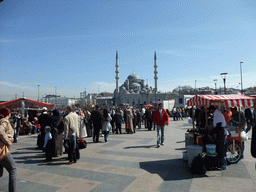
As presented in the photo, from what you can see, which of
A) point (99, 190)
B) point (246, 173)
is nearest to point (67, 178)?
point (99, 190)

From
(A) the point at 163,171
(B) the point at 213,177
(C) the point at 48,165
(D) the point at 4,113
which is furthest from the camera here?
(C) the point at 48,165

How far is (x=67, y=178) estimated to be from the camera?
16.3 ft

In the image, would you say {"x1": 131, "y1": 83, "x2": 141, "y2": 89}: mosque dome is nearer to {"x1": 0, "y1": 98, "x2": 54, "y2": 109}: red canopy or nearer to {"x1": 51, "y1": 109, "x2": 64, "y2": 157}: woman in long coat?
{"x1": 0, "y1": 98, "x2": 54, "y2": 109}: red canopy

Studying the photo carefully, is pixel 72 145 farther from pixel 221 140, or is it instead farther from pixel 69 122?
pixel 221 140

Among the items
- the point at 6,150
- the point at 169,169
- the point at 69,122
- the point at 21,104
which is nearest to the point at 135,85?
the point at 21,104

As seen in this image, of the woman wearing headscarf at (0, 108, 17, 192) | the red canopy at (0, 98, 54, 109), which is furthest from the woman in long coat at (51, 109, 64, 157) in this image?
the red canopy at (0, 98, 54, 109)

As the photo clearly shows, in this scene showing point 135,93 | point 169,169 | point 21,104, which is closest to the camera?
point 169,169

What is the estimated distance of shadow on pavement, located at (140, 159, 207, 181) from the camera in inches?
195

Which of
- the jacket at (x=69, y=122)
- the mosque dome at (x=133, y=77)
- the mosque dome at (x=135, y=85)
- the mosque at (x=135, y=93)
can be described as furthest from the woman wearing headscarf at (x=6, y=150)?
the mosque dome at (x=133, y=77)

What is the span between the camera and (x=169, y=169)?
552 cm

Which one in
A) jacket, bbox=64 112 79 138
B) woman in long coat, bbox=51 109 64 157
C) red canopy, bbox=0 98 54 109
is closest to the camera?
jacket, bbox=64 112 79 138

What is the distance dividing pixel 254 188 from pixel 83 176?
12.8ft

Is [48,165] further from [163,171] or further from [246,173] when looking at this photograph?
[246,173]

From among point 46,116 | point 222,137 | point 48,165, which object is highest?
point 46,116
